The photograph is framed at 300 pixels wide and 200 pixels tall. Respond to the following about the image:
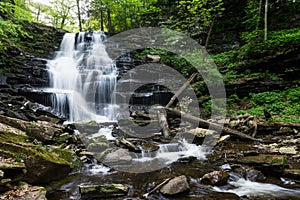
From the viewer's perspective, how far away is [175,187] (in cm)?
391

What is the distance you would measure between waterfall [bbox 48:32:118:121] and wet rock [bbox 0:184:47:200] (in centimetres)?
737

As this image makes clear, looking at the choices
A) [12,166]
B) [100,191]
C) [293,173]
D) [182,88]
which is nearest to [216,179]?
[293,173]

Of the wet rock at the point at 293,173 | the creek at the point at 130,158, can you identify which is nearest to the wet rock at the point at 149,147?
the creek at the point at 130,158

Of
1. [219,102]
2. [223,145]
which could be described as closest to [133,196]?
[223,145]

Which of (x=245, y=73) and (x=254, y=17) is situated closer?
(x=245, y=73)

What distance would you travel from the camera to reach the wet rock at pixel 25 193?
289 centimetres

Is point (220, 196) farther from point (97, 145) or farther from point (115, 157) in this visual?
point (97, 145)

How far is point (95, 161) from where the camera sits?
553 cm

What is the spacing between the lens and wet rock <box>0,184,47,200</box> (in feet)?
9.48

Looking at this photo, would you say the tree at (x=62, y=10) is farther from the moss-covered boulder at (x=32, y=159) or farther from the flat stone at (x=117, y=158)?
the moss-covered boulder at (x=32, y=159)

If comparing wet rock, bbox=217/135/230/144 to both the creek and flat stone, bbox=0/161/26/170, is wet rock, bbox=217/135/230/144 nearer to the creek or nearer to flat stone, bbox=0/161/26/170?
the creek

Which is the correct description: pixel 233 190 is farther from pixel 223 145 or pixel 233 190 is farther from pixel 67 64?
pixel 67 64

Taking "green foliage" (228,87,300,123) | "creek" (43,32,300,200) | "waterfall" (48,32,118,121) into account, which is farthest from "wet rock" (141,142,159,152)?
"green foliage" (228,87,300,123)

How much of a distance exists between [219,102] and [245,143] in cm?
434
